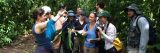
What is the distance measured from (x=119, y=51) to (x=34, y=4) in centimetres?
1014

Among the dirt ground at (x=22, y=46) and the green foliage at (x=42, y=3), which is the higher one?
the green foliage at (x=42, y=3)

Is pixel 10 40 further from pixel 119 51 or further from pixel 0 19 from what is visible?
pixel 119 51

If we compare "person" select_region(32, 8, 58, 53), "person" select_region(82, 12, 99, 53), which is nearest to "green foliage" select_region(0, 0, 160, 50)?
"person" select_region(82, 12, 99, 53)

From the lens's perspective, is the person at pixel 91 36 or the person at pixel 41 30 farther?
the person at pixel 91 36

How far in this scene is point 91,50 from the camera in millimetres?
8203

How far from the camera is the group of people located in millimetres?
6605

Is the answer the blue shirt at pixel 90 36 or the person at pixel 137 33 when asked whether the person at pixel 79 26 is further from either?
the person at pixel 137 33

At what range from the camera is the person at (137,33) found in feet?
21.6

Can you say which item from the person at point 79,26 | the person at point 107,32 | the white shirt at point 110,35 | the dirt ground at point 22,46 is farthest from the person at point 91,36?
the dirt ground at point 22,46

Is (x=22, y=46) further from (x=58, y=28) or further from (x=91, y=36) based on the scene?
(x=91, y=36)

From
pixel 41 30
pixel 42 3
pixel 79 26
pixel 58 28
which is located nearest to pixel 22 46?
pixel 42 3

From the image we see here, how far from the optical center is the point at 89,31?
820cm

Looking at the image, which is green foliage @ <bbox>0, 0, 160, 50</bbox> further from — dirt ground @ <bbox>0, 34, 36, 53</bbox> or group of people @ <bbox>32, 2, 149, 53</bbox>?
group of people @ <bbox>32, 2, 149, 53</bbox>

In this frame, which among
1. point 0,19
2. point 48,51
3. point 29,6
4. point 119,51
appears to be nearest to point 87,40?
point 119,51
